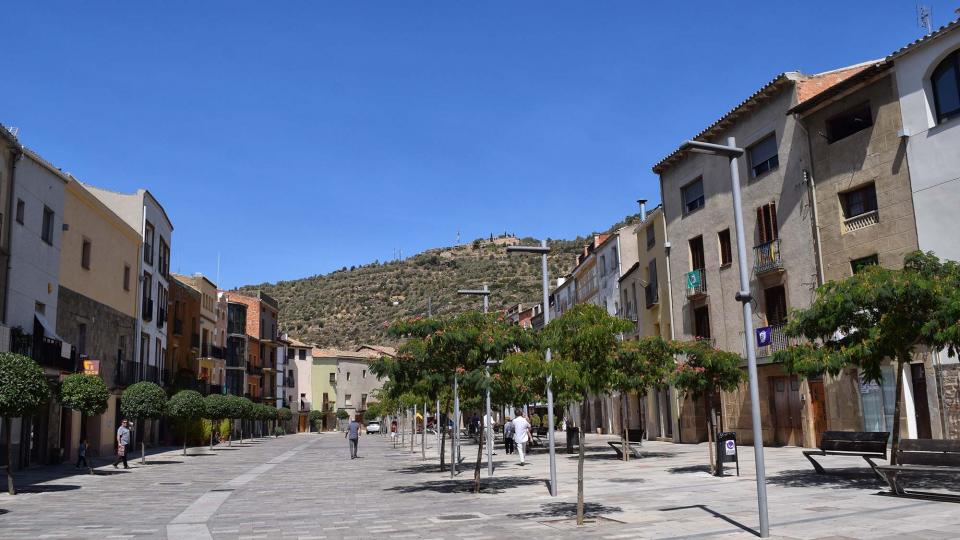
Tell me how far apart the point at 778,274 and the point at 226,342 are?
191ft

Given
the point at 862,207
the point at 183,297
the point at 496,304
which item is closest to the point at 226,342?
the point at 183,297

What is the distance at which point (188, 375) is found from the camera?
173 feet

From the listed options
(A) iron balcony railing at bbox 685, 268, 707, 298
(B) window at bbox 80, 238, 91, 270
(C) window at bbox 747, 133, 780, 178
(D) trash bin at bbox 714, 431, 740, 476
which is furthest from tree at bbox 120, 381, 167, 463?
(C) window at bbox 747, 133, 780, 178

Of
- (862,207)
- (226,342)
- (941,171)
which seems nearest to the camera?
(941,171)

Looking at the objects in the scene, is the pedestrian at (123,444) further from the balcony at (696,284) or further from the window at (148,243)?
the balcony at (696,284)

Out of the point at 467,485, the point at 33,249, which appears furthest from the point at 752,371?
the point at 33,249

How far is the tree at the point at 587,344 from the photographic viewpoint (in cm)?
1191

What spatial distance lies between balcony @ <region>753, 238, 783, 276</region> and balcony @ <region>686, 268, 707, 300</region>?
3.96 metres

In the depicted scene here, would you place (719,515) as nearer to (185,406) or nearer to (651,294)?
(185,406)

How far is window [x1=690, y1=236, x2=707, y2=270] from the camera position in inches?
1425

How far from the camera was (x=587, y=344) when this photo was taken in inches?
469

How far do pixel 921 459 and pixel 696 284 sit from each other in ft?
72.2

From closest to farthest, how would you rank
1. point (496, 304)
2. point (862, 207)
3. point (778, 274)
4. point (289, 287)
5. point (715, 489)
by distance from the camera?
point (715, 489) < point (862, 207) < point (778, 274) < point (496, 304) < point (289, 287)

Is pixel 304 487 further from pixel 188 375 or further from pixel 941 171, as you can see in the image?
pixel 188 375
